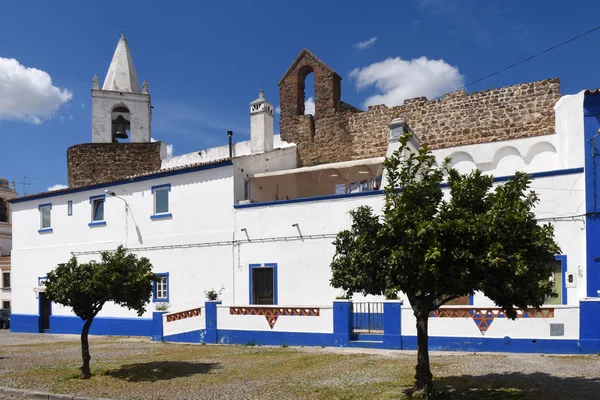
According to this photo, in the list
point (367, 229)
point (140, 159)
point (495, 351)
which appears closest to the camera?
point (367, 229)

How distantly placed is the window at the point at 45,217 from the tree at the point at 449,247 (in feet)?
67.3

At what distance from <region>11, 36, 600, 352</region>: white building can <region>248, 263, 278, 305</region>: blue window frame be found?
38 mm

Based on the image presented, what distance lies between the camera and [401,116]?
2316 cm

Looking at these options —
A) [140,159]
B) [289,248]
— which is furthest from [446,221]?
[140,159]

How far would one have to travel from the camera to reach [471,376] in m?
10.4

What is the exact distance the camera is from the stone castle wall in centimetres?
2036

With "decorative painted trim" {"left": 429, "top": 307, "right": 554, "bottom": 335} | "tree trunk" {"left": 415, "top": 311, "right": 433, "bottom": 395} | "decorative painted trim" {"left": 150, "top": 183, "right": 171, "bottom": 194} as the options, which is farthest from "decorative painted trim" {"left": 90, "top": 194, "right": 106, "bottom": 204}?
"tree trunk" {"left": 415, "top": 311, "right": 433, "bottom": 395}

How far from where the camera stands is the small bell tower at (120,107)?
1107 inches

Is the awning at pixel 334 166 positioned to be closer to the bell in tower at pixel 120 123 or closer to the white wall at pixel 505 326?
the white wall at pixel 505 326

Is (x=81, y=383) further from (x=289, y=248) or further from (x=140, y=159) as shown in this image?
(x=140, y=159)

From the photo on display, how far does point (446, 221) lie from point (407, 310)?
7.05 m

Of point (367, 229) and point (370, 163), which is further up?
point (370, 163)

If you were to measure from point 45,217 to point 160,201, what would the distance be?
288 inches

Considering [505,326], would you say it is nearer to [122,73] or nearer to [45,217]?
[45,217]
